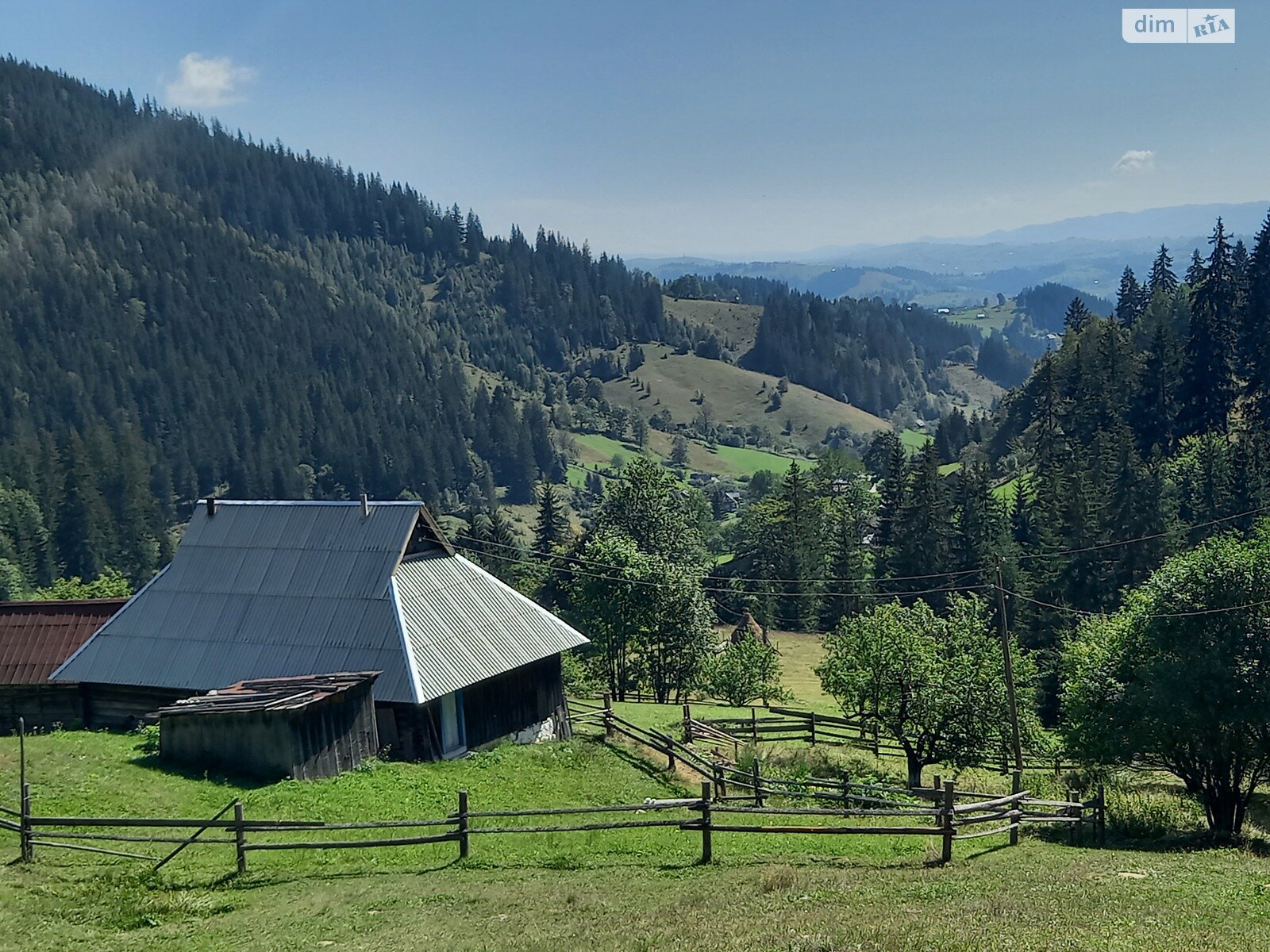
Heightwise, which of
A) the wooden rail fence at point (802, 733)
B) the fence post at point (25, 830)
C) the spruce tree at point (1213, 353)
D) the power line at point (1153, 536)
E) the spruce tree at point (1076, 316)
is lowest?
the wooden rail fence at point (802, 733)

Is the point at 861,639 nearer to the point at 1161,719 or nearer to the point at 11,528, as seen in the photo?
the point at 1161,719

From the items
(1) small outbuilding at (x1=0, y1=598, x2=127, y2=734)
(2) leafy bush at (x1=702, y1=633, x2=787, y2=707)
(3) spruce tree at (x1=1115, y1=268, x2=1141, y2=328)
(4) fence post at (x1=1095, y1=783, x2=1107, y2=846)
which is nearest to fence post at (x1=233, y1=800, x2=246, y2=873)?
(4) fence post at (x1=1095, y1=783, x2=1107, y2=846)

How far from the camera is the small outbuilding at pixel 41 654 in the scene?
117ft

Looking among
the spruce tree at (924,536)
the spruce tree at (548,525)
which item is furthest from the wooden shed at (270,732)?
the spruce tree at (924,536)

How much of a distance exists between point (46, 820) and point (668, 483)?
62540 mm

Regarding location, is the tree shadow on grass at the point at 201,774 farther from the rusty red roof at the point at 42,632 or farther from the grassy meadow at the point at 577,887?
the rusty red roof at the point at 42,632

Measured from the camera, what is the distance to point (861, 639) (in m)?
39.2

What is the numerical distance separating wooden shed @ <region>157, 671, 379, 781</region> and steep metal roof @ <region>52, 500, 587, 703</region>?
94.8 inches

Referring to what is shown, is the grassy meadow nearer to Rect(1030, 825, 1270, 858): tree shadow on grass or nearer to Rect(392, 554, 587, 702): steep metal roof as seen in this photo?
Rect(1030, 825, 1270, 858): tree shadow on grass

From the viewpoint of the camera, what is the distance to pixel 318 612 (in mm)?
33656

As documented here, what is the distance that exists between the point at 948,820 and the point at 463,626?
1885 cm

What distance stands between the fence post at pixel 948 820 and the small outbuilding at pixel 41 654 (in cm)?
2966

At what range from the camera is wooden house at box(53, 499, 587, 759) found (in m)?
32.0

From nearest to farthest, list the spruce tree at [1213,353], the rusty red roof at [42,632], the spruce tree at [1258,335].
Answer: the rusty red roof at [42,632] → the spruce tree at [1258,335] → the spruce tree at [1213,353]
